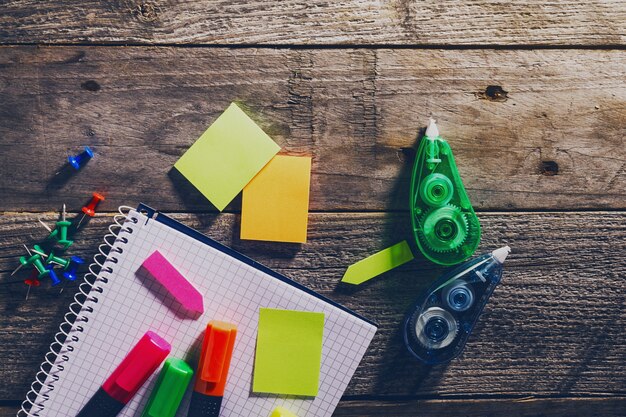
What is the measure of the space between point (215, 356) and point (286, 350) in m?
0.10

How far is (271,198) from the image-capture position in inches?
34.1

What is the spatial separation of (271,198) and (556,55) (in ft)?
1.52

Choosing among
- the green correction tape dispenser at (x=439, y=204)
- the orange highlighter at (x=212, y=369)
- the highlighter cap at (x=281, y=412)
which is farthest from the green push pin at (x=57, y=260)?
the green correction tape dispenser at (x=439, y=204)

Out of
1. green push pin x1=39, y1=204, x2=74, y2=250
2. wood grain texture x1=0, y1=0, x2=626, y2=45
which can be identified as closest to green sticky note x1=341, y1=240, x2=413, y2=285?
wood grain texture x1=0, y1=0, x2=626, y2=45

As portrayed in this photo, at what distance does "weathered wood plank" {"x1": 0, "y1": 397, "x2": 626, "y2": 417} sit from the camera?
0.92 metres

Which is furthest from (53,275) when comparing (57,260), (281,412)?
(281,412)

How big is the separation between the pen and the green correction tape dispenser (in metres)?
0.40

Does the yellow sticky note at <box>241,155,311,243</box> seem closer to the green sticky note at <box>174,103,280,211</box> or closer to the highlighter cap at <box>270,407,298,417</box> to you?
the green sticky note at <box>174,103,280,211</box>

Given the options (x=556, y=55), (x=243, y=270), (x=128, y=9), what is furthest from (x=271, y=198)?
(x=556, y=55)

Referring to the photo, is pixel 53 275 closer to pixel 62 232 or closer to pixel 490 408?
pixel 62 232

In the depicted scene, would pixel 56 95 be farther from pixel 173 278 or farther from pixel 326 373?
pixel 326 373

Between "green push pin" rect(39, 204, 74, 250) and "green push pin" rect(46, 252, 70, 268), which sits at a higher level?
"green push pin" rect(39, 204, 74, 250)

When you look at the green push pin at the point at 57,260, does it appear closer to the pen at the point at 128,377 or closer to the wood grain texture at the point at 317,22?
the pen at the point at 128,377

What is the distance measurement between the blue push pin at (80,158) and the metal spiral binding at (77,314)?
0.08 meters
